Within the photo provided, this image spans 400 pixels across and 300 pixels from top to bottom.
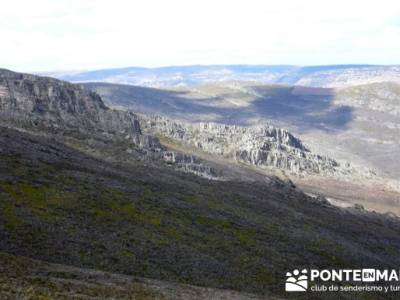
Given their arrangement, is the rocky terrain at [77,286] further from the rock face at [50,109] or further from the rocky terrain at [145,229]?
the rock face at [50,109]

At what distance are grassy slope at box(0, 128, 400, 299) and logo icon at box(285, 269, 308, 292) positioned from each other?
1254mm

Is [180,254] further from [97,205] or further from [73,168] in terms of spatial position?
[73,168]

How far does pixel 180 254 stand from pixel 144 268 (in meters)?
7.82

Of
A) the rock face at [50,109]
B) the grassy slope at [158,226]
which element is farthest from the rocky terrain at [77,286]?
the rock face at [50,109]

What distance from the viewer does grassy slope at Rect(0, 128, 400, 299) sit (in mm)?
56656

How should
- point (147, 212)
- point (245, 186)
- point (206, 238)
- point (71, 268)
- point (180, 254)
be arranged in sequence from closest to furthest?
point (71, 268) < point (180, 254) < point (206, 238) < point (147, 212) < point (245, 186)

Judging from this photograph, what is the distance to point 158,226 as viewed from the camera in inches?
2864

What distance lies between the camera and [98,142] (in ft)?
443

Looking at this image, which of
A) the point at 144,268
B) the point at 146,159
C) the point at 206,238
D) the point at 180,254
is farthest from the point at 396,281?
the point at 146,159

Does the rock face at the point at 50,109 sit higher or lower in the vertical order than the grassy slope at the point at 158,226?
higher

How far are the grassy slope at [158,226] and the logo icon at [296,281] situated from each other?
4.11 feet

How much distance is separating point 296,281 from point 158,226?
2002 centimetres

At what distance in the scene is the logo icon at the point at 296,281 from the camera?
61250 mm

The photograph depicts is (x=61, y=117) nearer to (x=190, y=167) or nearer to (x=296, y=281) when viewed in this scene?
(x=190, y=167)
